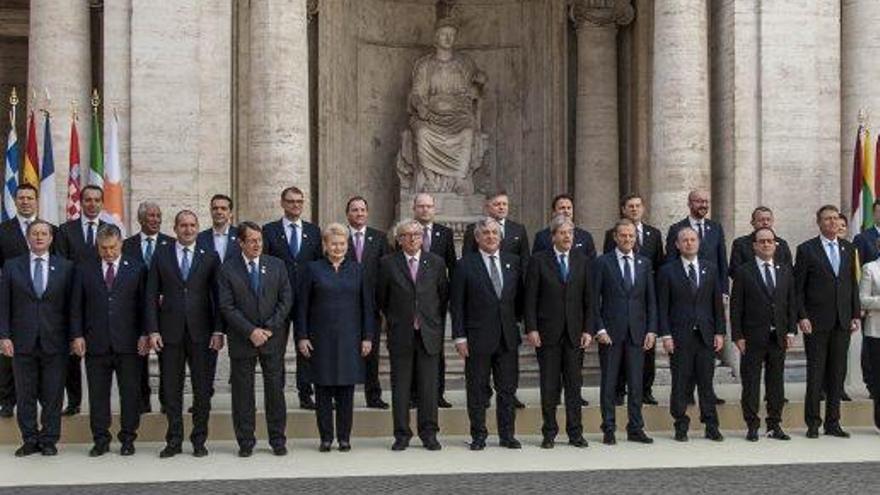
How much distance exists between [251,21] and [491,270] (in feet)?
18.0

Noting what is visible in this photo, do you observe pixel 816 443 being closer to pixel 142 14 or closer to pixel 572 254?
pixel 572 254

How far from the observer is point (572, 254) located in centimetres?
1078

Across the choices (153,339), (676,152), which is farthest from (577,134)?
(153,339)

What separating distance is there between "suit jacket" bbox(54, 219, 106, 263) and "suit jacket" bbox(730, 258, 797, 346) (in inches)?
222

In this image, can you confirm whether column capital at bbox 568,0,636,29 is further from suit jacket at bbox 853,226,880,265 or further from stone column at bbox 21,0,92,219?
stone column at bbox 21,0,92,219

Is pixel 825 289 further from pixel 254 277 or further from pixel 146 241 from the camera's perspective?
pixel 146 241

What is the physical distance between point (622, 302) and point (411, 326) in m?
1.80

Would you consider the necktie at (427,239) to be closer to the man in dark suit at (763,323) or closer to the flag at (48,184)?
the man in dark suit at (763,323)

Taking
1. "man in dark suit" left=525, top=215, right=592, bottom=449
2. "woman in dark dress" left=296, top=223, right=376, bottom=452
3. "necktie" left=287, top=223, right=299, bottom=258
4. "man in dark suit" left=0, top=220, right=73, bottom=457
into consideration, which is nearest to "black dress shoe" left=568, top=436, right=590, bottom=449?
"man in dark suit" left=525, top=215, right=592, bottom=449

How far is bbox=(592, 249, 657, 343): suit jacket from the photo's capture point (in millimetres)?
10812

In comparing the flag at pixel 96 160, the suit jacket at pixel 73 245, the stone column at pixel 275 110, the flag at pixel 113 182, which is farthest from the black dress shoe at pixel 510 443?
the flag at pixel 96 160

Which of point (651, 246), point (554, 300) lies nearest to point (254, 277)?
point (554, 300)

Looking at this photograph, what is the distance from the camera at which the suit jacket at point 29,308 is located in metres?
10.3

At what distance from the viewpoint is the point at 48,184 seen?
13703 millimetres
